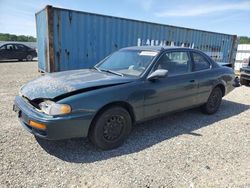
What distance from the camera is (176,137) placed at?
3982mm

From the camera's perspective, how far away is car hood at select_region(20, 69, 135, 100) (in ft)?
10.0

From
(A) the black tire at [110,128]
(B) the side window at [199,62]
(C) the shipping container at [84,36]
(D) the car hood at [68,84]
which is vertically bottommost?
(A) the black tire at [110,128]

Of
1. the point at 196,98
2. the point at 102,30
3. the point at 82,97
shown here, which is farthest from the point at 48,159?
the point at 102,30

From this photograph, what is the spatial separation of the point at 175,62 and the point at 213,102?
1742 millimetres

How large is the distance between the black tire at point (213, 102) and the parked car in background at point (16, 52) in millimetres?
17149

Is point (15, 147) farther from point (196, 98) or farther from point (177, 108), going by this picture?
point (196, 98)

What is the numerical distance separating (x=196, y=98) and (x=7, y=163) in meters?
3.69

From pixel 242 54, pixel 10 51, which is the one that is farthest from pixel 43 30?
pixel 242 54

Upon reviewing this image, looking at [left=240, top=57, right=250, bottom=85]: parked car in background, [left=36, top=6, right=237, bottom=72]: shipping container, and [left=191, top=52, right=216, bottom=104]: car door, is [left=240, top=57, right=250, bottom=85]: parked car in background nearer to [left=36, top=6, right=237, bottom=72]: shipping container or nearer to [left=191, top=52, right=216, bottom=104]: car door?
[left=36, top=6, right=237, bottom=72]: shipping container

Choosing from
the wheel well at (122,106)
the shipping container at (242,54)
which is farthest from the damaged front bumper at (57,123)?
the shipping container at (242,54)

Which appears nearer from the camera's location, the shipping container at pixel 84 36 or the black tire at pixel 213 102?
the black tire at pixel 213 102

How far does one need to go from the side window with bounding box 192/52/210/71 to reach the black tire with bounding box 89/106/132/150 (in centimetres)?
215

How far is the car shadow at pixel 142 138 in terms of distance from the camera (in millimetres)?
3257

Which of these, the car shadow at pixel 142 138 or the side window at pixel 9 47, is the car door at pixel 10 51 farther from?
the car shadow at pixel 142 138
